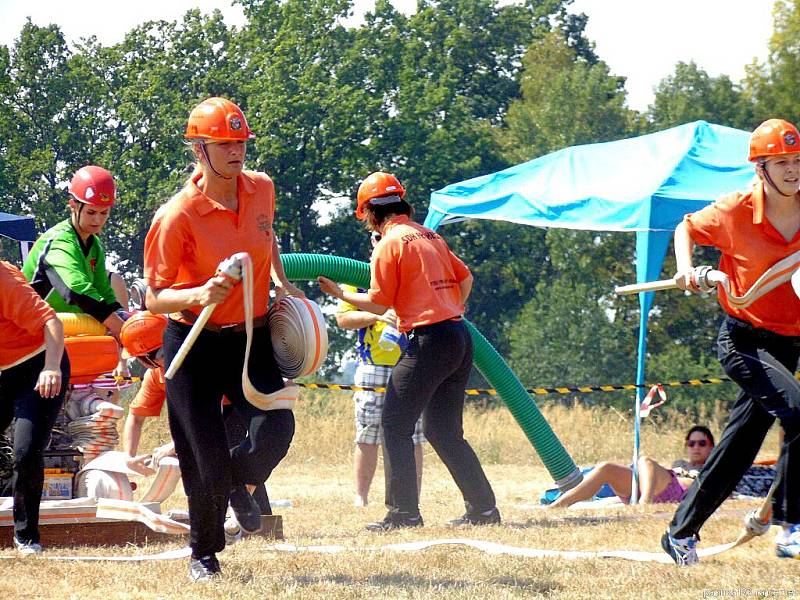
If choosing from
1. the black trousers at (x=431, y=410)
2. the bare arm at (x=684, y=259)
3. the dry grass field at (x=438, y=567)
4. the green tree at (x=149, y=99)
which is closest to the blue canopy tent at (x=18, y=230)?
the dry grass field at (x=438, y=567)

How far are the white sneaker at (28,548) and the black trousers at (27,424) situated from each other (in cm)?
2

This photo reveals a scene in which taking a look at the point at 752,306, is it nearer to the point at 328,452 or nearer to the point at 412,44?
the point at 328,452

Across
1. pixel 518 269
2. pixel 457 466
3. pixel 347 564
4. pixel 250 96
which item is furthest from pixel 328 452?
pixel 250 96

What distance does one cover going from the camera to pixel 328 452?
1533cm

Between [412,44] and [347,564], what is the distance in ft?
126

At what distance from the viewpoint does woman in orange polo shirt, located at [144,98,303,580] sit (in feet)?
17.0

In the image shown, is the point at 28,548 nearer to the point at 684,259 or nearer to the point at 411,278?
the point at 411,278

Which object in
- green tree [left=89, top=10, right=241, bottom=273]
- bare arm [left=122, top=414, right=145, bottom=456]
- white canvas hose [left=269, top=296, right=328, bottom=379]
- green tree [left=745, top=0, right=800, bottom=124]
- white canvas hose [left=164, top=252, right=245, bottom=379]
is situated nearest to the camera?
white canvas hose [left=164, top=252, right=245, bottom=379]

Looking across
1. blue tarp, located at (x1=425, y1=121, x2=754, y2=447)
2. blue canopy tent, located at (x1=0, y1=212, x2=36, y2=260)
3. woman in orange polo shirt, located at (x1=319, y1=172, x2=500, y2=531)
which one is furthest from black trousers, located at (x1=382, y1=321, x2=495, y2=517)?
blue canopy tent, located at (x1=0, y1=212, x2=36, y2=260)

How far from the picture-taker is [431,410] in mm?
7914

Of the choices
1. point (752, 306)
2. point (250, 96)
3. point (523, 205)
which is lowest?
point (752, 306)

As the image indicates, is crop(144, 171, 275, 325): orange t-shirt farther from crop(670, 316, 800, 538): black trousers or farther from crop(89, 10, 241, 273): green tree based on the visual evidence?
crop(89, 10, 241, 273): green tree

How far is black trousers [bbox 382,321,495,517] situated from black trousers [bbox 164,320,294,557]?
226cm

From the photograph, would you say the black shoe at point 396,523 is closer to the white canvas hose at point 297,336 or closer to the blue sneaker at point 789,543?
the blue sneaker at point 789,543
